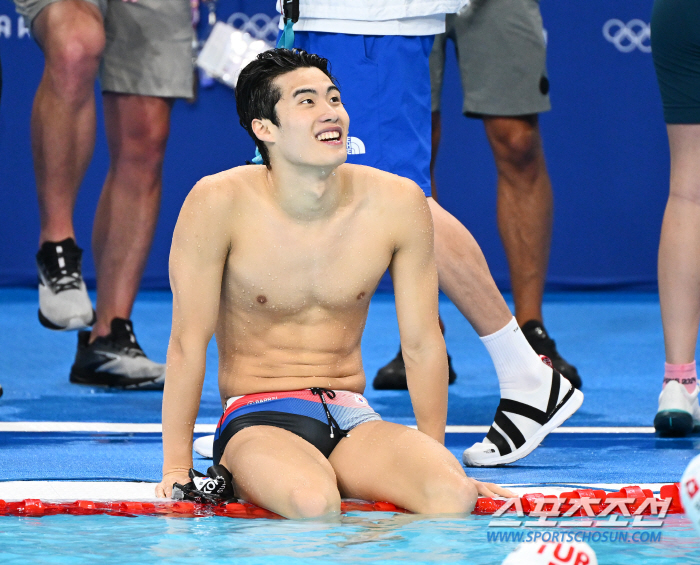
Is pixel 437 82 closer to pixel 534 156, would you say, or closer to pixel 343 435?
pixel 534 156

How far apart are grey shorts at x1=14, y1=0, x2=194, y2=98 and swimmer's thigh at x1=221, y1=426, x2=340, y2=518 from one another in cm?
199

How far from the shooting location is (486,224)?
618cm

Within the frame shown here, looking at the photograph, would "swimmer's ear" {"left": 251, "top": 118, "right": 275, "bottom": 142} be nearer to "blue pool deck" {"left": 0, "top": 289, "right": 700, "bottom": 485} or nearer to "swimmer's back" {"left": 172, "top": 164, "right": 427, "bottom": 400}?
"swimmer's back" {"left": 172, "top": 164, "right": 427, "bottom": 400}

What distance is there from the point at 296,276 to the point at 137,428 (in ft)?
3.09

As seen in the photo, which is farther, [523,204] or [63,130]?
[523,204]

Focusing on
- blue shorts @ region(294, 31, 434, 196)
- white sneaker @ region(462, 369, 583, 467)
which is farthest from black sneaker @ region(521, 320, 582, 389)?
blue shorts @ region(294, 31, 434, 196)

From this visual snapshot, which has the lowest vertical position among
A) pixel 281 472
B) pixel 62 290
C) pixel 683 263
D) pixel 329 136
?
pixel 281 472

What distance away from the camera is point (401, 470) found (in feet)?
7.14

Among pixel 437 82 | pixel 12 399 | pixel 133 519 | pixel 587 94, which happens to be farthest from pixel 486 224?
pixel 133 519

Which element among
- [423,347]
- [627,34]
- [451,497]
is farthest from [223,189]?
[627,34]

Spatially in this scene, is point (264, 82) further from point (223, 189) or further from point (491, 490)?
point (491, 490)

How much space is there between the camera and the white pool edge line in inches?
120

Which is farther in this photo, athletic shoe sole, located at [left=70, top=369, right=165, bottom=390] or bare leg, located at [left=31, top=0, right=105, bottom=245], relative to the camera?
athletic shoe sole, located at [left=70, top=369, right=165, bottom=390]

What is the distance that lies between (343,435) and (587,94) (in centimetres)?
416
